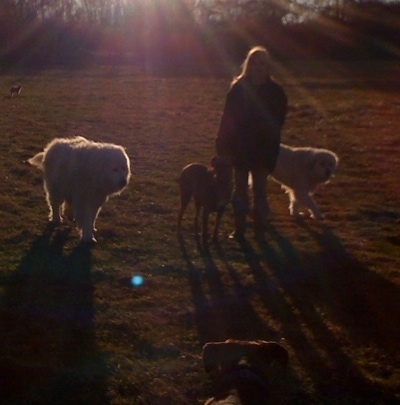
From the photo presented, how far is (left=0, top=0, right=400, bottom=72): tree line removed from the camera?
46750 millimetres

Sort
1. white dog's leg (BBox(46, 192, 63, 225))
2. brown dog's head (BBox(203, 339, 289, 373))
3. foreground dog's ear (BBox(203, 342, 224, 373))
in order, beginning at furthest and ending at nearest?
white dog's leg (BBox(46, 192, 63, 225)) < foreground dog's ear (BBox(203, 342, 224, 373)) < brown dog's head (BBox(203, 339, 289, 373))

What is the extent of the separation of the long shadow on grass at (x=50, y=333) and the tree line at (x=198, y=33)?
3720 cm

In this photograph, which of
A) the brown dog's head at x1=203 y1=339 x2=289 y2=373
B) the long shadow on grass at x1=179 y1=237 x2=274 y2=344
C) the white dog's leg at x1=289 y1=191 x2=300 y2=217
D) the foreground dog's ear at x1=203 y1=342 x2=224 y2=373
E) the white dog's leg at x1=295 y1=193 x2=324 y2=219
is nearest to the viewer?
the brown dog's head at x1=203 y1=339 x2=289 y2=373

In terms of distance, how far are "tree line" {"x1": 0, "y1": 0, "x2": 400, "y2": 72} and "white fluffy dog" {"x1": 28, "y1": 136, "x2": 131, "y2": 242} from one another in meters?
35.6

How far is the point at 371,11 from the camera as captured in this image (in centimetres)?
4606

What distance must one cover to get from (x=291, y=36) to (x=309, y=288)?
42.8 metres

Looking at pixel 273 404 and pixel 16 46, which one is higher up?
pixel 273 404

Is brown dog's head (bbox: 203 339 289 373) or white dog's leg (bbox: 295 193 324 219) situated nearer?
brown dog's head (bbox: 203 339 289 373)

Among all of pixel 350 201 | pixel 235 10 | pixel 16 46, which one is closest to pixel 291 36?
pixel 235 10

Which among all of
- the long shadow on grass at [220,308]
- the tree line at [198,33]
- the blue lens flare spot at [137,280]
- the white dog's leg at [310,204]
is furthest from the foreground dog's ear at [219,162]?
the tree line at [198,33]

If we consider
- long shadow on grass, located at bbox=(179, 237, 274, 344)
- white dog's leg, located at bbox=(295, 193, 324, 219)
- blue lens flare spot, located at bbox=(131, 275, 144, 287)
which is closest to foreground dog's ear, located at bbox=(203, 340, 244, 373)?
long shadow on grass, located at bbox=(179, 237, 274, 344)

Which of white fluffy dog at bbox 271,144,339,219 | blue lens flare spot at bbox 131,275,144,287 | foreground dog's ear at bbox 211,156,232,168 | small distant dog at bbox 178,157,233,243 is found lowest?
white fluffy dog at bbox 271,144,339,219

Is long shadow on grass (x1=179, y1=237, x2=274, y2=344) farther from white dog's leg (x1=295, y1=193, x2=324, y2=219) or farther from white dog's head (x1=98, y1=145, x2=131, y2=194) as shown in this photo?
white dog's leg (x1=295, y1=193, x2=324, y2=219)

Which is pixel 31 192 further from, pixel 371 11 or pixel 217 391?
pixel 371 11
